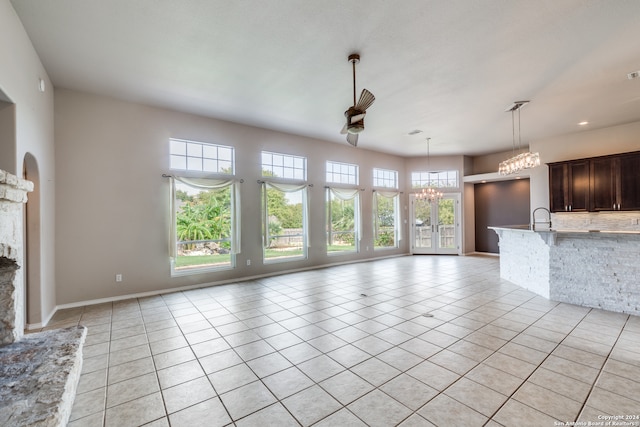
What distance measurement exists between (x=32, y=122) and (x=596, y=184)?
9.88 m

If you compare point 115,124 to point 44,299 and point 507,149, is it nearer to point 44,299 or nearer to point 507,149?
point 44,299

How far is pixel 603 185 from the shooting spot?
5930 millimetres

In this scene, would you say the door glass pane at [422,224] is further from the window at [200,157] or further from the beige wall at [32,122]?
the beige wall at [32,122]

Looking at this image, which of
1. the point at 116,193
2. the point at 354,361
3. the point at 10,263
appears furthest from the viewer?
the point at 116,193

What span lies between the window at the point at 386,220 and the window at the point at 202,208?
14.4 ft

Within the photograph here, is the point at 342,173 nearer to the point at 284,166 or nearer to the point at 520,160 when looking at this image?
the point at 284,166

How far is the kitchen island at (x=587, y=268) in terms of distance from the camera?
3.71 m

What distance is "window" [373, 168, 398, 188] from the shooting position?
344 inches

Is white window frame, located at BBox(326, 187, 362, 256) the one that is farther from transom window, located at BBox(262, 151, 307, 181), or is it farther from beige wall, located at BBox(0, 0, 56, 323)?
beige wall, located at BBox(0, 0, 56, 323)

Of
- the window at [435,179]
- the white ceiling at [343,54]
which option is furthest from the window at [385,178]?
the white ceiling at [343,54]

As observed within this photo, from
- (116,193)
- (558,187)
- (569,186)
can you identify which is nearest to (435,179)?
(558,187)

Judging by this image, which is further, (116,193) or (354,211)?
(354,211)

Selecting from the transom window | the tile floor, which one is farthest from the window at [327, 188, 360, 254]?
the tile floor

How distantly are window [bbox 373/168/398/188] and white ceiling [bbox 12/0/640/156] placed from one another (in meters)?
3.39
